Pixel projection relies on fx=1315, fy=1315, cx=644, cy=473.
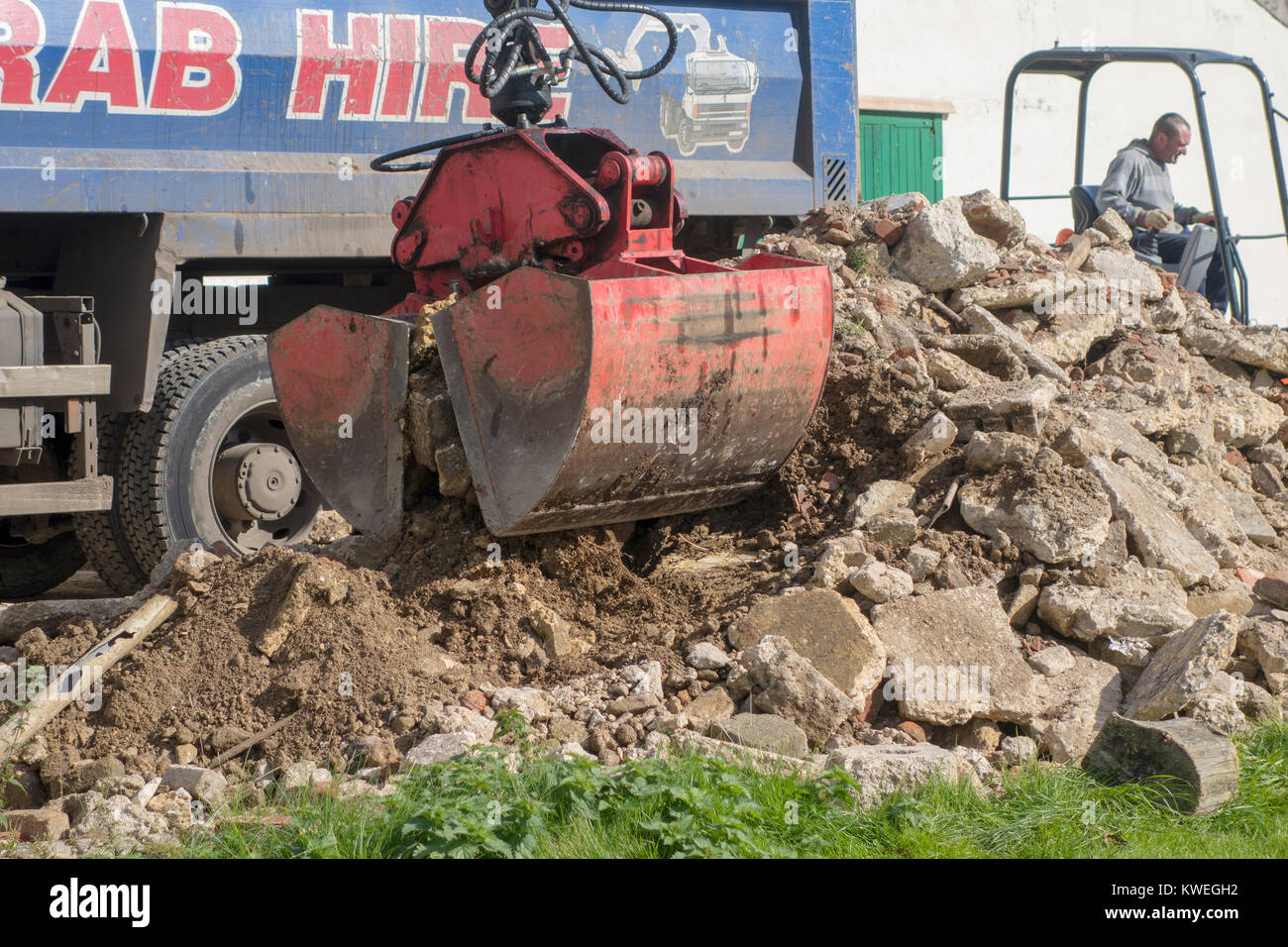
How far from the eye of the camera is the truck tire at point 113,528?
15.9ft

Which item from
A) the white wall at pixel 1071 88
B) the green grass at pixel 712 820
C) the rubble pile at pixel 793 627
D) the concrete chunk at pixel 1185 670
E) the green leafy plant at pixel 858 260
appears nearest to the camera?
the green grass at pixel 712 820

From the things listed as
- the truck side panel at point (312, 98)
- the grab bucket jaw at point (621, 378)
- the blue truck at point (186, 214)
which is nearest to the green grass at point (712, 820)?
the grab bucket jaw at point (621, 378)

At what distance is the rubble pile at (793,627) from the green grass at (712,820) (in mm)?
Answer: 172

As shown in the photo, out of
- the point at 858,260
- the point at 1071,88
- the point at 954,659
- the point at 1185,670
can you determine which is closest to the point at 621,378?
the point at 954,659

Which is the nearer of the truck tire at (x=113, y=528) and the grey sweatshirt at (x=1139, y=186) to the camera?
the truck tire at (x=113, y=528)

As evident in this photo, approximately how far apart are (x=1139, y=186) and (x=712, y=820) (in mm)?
5821

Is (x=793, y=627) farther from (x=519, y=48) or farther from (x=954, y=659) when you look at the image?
(x=519, y=48)

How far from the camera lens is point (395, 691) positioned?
358cm

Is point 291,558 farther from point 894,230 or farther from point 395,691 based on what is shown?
point 894,230

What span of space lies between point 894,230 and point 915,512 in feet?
6.47

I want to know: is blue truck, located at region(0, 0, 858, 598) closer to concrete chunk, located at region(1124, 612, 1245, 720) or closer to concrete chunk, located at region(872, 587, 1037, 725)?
concrete chunk, located at region(872, 587, 1037, 725)

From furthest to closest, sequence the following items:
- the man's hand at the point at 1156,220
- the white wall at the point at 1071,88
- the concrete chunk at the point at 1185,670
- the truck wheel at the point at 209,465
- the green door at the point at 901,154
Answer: the white wall at the point at 1071,88
the green door at the point at 901,154
the man's hand at the point at 1156,220
the truck wheel at the point at 209,465
the concrete chunk at the point at 1185,670

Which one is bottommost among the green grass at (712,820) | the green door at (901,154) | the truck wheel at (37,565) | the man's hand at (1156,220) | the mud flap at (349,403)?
the green grass at (712,820)

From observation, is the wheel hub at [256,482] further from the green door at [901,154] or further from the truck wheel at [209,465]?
the green door at [901,154]
